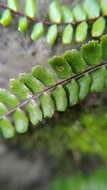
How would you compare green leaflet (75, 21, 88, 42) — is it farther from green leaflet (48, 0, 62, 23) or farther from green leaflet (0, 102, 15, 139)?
green leaflet (0, 102, 15, 139)

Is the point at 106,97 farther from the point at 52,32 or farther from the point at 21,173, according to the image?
the point at 21,173

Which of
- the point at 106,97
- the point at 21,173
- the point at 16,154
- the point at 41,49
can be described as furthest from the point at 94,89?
the point at 21,173

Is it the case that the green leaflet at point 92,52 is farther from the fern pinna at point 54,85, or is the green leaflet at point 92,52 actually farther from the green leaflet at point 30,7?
the green leaflet at point 30,7

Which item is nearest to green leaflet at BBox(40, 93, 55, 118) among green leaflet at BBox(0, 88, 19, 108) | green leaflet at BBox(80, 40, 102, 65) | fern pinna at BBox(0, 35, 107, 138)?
fern pinna at BBox(0, 35, 107, 138)

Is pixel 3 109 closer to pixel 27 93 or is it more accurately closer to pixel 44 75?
pixel 27 93

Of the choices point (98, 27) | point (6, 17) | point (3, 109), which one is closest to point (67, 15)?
point (98, 27)

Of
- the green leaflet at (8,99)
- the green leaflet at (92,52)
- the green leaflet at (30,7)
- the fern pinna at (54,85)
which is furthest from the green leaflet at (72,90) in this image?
the green leaflet at (30,7)
